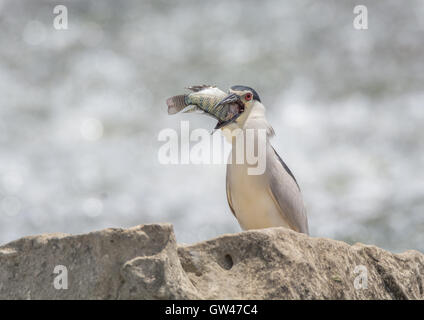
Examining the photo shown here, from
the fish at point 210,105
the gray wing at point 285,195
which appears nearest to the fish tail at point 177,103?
the fish at point 210,105

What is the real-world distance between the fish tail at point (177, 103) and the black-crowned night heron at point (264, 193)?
50cm

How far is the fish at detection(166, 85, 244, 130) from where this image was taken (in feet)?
25.5

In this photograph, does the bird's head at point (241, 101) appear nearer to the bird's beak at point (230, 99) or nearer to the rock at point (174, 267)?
the bird's beak at point (230, 99)

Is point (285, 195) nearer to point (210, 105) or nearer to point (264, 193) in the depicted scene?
point (264, 193)

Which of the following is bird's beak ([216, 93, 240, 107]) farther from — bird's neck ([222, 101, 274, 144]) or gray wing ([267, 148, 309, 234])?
gray wing ([267, 148, 309, 234])

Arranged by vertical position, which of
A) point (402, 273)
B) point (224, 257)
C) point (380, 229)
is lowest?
point (380, 229)

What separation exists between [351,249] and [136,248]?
84.0 inches

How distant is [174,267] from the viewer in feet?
16.3

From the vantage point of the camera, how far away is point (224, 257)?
5449 millimetres

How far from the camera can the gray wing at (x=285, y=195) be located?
7.44 metres

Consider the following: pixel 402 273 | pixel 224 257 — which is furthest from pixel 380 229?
pixel 224 257

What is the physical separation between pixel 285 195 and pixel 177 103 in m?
1.72

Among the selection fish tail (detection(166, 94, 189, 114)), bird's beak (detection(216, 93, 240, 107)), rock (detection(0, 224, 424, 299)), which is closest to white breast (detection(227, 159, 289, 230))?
bird's beak (detection(216, 93, 240, 107))
